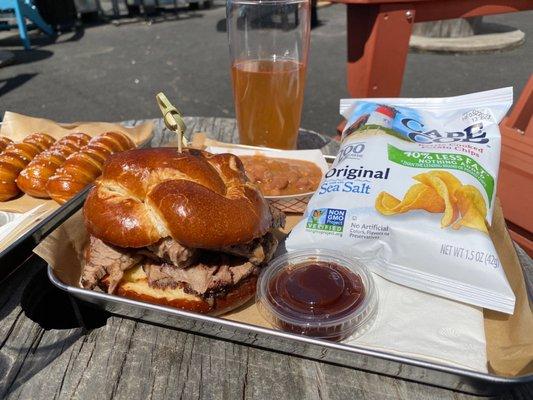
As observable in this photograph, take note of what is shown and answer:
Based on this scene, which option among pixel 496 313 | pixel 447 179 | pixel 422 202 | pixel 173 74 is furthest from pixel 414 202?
pixel 173 74

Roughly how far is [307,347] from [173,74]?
656 cm

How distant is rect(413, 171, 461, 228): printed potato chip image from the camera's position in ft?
4.24

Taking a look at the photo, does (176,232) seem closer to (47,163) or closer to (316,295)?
(316,295)

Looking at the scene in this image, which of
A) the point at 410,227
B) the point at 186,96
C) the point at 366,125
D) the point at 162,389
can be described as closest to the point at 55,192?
the point at 162,389

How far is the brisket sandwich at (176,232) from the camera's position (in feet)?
3.80

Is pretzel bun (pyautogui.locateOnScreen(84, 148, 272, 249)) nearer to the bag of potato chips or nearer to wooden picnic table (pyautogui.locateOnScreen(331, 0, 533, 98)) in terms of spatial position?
the bag of potato chips

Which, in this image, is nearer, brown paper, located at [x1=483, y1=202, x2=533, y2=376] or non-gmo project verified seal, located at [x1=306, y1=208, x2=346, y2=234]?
brown paper, located at [x1=483, y1=202, x2=533, y2=376]

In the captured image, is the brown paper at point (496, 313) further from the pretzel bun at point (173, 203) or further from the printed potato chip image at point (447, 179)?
the printed potato chip image at point (447, 179)

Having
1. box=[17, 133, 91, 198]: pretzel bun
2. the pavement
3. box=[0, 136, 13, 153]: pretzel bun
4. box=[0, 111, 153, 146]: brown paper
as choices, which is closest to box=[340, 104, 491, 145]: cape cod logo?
box=[0, 111, 153, 146]: brown paper

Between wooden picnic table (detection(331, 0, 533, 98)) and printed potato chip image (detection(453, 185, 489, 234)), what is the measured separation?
1.60m

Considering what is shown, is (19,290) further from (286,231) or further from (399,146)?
(399,146)

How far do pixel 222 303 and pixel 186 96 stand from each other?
5.25 metres

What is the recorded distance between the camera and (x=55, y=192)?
1.83 m

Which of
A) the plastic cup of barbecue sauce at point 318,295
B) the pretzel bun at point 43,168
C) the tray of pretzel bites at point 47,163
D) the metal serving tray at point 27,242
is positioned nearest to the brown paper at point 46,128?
the tray of pretzel bites at point 47,163
